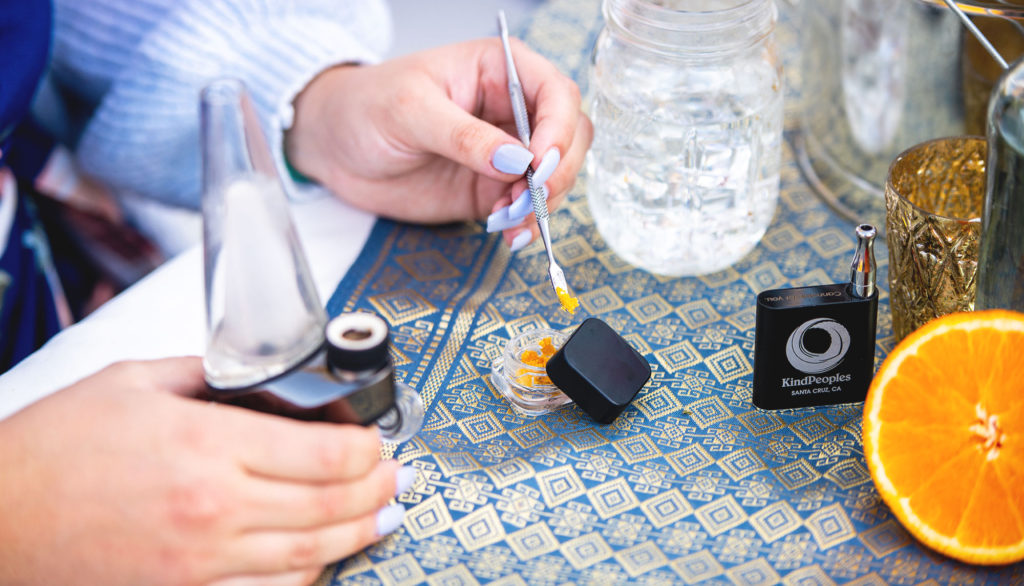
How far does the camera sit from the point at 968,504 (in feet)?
1.68

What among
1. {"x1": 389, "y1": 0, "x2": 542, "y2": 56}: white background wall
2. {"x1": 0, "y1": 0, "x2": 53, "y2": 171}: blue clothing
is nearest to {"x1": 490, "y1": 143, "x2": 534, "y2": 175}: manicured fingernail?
{"x1": 0, "y1": 0, "x2": 53, "y2": 171}: blue clothing

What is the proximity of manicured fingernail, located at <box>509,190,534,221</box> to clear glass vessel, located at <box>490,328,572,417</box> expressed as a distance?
124 millimetres

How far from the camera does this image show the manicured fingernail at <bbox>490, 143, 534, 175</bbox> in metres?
0.69

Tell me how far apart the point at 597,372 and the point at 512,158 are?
19 centimetres

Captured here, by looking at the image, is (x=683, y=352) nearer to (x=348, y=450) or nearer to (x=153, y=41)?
(x=348, y=450)

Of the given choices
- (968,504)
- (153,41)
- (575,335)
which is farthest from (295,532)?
(153,41)

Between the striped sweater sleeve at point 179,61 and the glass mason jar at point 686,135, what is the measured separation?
0.92 ft

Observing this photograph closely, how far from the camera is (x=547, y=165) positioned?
70 cm

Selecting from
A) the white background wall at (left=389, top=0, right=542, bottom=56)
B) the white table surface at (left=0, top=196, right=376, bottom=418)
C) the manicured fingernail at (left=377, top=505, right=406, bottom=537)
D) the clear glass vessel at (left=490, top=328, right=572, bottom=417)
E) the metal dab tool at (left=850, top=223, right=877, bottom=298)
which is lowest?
the white background wall at (left=389, top=0, right=542, bottom=56)

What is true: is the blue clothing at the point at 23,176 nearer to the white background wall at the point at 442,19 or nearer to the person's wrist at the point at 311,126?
the person's wrist at the point at 311,126

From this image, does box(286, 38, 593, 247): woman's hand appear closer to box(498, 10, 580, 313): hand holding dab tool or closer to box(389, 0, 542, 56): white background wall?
box(498, 10, 580, 313): hand holding dab tool

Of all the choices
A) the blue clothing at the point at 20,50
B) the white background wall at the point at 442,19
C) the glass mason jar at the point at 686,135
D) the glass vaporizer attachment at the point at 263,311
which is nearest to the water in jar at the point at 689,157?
the glass mason jar at the point at 686,135

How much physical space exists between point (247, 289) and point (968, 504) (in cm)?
42

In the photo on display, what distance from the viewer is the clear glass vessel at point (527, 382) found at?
0.62m
